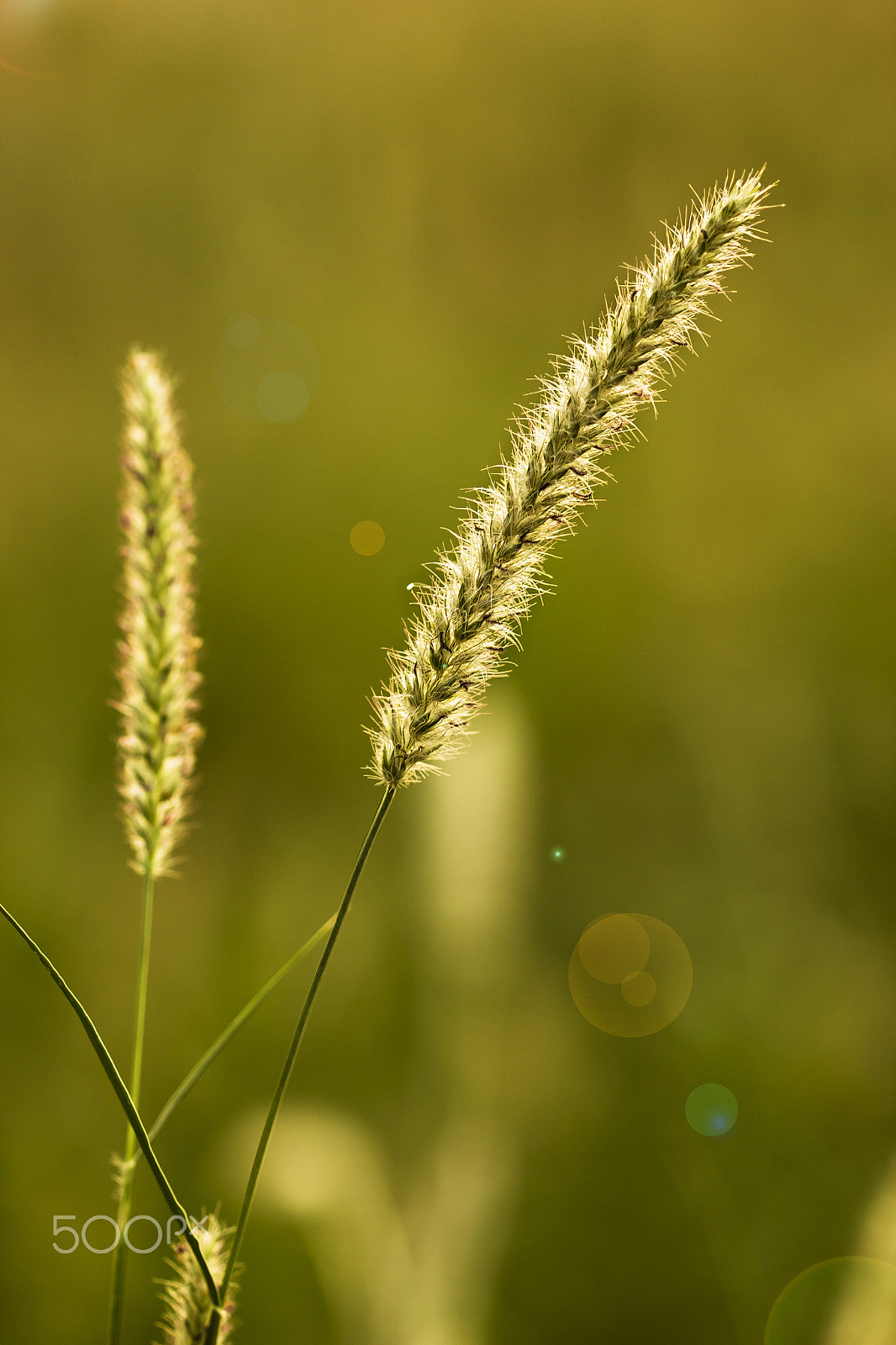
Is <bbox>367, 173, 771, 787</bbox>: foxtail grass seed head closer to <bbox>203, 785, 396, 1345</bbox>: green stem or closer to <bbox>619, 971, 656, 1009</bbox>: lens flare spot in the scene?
<bbox>203, 785, 396, 1345</bbox>: green stem

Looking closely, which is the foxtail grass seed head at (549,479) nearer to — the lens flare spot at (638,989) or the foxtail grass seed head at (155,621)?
the foxtail grass seed head at (155,621)

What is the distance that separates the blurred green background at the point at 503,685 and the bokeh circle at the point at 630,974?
3 cm

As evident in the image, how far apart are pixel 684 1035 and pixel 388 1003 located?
507 millimetres

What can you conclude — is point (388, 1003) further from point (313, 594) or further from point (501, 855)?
point (313, 594)

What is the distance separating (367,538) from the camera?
1557mm

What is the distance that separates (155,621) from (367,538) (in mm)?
1219

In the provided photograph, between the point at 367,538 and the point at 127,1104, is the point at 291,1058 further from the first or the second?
the point at 367,538

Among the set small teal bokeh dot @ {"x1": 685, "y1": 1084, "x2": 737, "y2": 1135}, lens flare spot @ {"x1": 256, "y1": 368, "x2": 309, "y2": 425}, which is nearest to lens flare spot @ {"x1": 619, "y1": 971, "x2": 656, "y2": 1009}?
small teal bokeh dot @ {"x1": 685, "y1": 1084, "x2": 737, "y2": 1135}

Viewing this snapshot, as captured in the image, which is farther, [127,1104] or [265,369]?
[265,369]

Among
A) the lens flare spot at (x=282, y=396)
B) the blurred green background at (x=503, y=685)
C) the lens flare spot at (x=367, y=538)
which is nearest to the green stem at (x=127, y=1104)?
the blurred green background at (x=503, y=685)

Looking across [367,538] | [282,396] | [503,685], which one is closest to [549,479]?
[503,685]

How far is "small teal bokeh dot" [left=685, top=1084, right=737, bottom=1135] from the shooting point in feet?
3.79

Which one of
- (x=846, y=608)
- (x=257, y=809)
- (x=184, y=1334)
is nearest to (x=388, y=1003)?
(x=257, y=809)

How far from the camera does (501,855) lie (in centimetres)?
82
